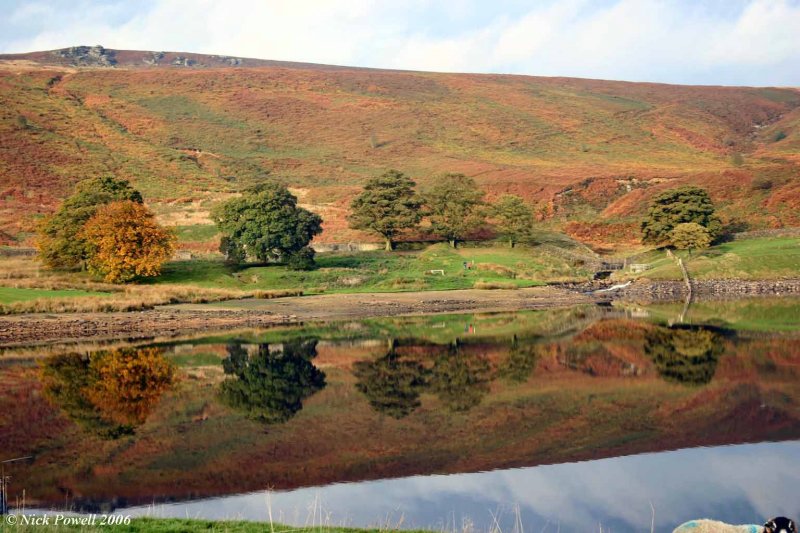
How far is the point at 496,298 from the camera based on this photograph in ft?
162

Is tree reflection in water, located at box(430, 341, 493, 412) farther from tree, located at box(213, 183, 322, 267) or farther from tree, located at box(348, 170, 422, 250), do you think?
tree, located at box(348, 170, 422, 250)

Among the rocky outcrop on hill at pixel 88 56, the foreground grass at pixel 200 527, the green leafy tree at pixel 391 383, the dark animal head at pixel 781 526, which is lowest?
the green leafy tree at pixel 391 383

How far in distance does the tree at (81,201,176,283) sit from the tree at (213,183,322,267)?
A: 6.39 m

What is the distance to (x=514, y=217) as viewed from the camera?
65.0 metres

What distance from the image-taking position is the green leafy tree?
2241 cm

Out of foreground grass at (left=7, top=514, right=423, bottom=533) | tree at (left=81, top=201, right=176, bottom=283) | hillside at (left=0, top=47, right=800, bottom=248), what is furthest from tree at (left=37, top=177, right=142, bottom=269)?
foreground grass at (left=7, top=514, right=423, bottom=533)

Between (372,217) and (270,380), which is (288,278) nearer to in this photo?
(372,217)

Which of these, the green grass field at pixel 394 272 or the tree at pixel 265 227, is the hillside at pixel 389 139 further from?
the tree at pixel 265 227

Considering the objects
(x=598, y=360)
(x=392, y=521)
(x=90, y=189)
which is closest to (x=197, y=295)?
(x=90, y=189)

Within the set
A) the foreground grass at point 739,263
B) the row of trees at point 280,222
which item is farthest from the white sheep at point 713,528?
the foreground grass at point 739,263

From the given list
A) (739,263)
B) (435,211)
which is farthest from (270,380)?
(435,211)

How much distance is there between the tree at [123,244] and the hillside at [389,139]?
2016 cm

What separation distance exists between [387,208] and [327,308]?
773 inches

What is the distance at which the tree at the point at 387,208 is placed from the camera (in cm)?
6341
